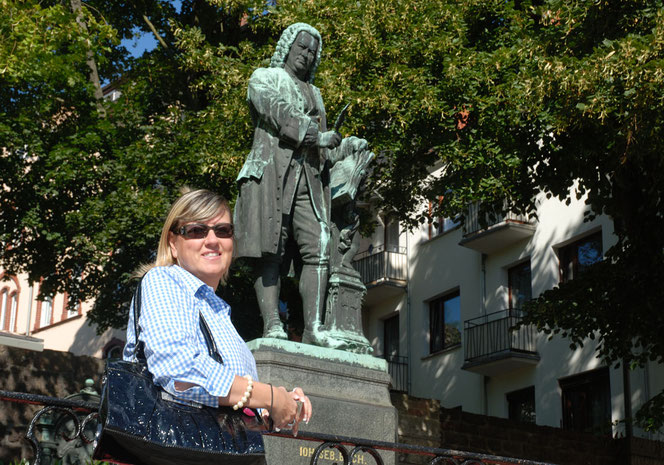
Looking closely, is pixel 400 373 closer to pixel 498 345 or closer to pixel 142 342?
pixel 498 345

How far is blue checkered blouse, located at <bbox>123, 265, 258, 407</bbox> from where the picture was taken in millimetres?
2916

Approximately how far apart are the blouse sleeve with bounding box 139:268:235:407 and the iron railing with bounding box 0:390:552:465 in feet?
2.36

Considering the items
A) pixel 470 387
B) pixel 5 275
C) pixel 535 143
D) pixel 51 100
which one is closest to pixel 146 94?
pixel 51 100

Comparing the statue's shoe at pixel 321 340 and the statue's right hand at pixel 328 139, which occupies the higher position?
the statue's right hand at pixel 328 139

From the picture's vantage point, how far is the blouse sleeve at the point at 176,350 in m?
2.91

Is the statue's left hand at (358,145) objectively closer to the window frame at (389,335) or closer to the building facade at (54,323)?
the window frame at (389,335)

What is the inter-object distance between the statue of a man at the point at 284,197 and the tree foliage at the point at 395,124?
20.2 ft

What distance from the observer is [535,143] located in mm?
17297

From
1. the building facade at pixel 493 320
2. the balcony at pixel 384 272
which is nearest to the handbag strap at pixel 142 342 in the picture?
the building facade at pixel 493 320

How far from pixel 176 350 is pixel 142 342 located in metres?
0.16

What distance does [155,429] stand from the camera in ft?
9.36

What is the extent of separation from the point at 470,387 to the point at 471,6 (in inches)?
545

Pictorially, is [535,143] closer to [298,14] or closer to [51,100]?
[298,14]

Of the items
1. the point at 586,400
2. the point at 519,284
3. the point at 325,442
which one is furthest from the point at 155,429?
the point at 519,284
